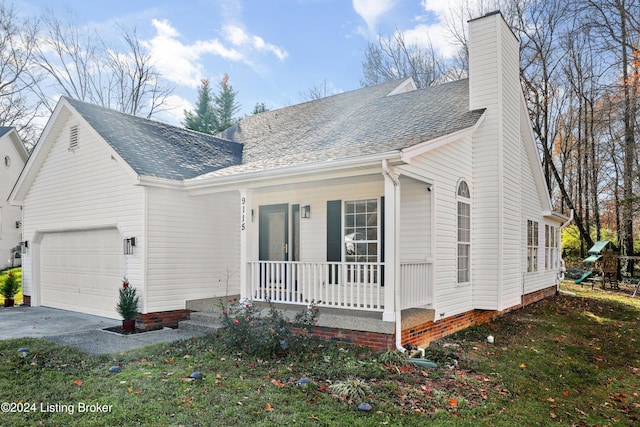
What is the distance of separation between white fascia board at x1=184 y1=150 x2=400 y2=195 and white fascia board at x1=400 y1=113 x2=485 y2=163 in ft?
0.70

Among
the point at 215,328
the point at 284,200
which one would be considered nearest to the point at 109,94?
the point at 284,200

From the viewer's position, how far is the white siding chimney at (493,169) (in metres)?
9.43

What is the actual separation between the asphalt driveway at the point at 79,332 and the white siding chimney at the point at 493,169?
625cm

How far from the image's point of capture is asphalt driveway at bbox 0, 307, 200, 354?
734 cm

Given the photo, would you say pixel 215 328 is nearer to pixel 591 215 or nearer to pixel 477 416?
pixel 477 416

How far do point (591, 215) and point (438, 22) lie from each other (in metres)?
15.3

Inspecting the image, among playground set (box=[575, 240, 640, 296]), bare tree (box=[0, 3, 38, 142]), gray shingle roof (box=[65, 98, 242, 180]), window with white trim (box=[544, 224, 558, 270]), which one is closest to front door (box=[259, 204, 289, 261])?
→ gray shingle roof (box=[65, 98, 242, 180])

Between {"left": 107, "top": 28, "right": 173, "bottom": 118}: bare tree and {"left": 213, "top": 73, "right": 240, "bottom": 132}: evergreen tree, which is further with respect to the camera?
{"left": 213, "top": 73, "right": 240, "bottom": 132}: evergreen tree

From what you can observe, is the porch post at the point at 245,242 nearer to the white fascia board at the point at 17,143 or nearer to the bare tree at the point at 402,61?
the bare tree at the point at 402,61

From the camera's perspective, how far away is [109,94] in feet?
90.9

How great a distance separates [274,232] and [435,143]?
4484mm

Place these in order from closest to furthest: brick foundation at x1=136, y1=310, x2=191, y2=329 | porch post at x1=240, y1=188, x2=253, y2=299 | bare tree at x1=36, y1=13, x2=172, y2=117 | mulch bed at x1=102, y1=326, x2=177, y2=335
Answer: porch post at x1=240, y1=188, x2=253, y2=299, mulch bed at x1=102, y1=326, x2=177, y2=335, brick foundation at x1=136, y1=310, x2=191, y2=329, bare tree at x1=36, y1=13, x2=172, y2=117

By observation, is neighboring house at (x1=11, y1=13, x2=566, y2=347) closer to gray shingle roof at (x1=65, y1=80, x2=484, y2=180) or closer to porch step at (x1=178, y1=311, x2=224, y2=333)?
gray shingle roof at (x1=65, y1=80, x2=484, y2=180)

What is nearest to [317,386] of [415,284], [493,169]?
[415,284]
